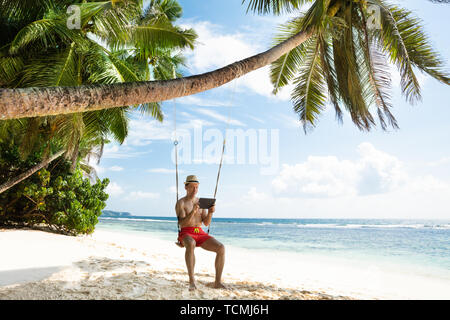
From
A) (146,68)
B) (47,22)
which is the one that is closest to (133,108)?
(146,68)

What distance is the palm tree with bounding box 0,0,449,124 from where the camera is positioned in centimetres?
252

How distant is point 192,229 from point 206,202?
0.40 m

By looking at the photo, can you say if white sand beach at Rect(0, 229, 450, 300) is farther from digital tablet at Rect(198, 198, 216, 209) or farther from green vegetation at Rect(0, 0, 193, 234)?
green vegetation at Rect(0, 0, 193, 234)

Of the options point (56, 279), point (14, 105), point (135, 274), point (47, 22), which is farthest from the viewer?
point (47, 22)

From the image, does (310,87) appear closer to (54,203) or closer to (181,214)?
(181,214)

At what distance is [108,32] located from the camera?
663 centimetres

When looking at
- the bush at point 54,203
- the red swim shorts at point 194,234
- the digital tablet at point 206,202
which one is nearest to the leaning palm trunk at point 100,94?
the digital tablet at point 206,202

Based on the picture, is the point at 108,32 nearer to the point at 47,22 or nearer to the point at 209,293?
the point at 47,22

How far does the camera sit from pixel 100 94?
2.63m

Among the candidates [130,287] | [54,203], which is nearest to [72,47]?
[54,203]

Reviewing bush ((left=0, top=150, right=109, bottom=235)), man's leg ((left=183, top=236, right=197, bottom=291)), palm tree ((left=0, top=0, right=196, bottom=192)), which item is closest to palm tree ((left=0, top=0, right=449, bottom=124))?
man's leg ((left=183, top=236, right=197, bottom=291))

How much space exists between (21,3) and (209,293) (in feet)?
23.7

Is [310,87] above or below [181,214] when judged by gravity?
above

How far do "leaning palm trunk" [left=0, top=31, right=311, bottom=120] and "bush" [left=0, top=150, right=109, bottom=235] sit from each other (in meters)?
7.55
